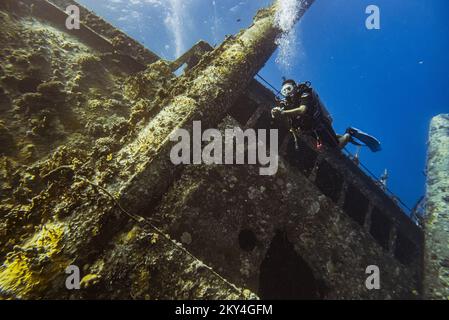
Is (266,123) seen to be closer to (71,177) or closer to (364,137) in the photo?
(364,137)

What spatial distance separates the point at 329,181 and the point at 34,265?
5.82 metres

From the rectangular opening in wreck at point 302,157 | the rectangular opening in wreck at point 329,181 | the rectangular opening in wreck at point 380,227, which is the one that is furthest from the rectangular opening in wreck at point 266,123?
the rectangular opening in wreck at point 380,227

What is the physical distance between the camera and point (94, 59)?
6.23 m

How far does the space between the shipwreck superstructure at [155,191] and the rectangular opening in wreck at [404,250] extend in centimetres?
4

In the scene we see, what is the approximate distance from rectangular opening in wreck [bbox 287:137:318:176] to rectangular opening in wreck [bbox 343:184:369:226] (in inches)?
47.8

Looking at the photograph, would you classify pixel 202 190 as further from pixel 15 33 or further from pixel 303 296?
pixel 15 33

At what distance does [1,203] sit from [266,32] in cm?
653

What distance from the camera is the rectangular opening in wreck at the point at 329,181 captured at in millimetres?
6594

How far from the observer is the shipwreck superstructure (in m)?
3.16

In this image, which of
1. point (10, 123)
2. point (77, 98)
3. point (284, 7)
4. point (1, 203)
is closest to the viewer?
point (1, 203)

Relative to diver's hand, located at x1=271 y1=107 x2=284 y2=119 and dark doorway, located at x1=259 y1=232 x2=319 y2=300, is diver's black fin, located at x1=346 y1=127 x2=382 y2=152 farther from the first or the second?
dark doorway, located at x1=259 y1=232 x2=319 y2=300

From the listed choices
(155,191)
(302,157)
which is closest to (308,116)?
(302,157)

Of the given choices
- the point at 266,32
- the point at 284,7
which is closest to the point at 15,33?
the point at 266,32

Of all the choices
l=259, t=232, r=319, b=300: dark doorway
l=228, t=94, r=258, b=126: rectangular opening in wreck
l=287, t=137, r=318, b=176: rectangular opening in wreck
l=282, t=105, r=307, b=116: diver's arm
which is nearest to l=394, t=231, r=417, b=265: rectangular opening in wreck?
l=287, t=137, r=318, b=176: rectangular opening in wreck
